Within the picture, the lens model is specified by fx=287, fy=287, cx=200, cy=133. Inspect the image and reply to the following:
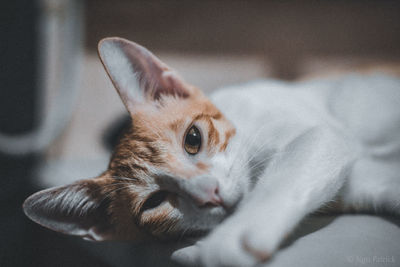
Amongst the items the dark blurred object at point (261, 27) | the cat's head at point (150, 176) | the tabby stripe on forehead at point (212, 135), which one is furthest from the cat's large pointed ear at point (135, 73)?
the dark blurred object at point (261, 27)

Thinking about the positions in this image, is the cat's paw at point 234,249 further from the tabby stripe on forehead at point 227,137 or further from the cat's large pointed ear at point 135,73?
the cat's large pointed ear at point 135,73

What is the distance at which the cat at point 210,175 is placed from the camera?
1.61 feet

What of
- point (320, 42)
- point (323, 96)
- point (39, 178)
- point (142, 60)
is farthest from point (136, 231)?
point (320, 42)

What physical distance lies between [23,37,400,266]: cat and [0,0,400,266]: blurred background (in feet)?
2.24

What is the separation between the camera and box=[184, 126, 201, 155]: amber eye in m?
0.66

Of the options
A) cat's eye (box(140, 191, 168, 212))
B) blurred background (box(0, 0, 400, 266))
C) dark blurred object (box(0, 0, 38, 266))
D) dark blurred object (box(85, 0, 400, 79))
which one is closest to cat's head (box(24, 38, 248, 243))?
cat's eye (box(140, 191, 168, 212))

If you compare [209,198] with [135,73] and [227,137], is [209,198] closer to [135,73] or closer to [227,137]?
[227,137]

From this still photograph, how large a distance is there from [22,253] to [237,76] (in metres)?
1.52

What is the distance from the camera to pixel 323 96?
107 centimetres

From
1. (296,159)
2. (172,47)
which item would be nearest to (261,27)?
(172,47)

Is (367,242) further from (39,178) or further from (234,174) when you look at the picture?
(39,178)

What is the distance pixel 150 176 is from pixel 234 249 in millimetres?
271

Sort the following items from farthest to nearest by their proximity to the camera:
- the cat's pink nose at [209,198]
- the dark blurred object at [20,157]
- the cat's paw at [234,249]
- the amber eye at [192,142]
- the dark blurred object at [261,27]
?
the dark blurred object at [261,27] < the dark blurred object at [20,157] < the amber eye at [192,142] < the cat's pink nose at [209,198] < the cat's paw at [234,249]

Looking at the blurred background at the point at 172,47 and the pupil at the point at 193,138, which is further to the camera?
the blurred background at the point at 172,47
